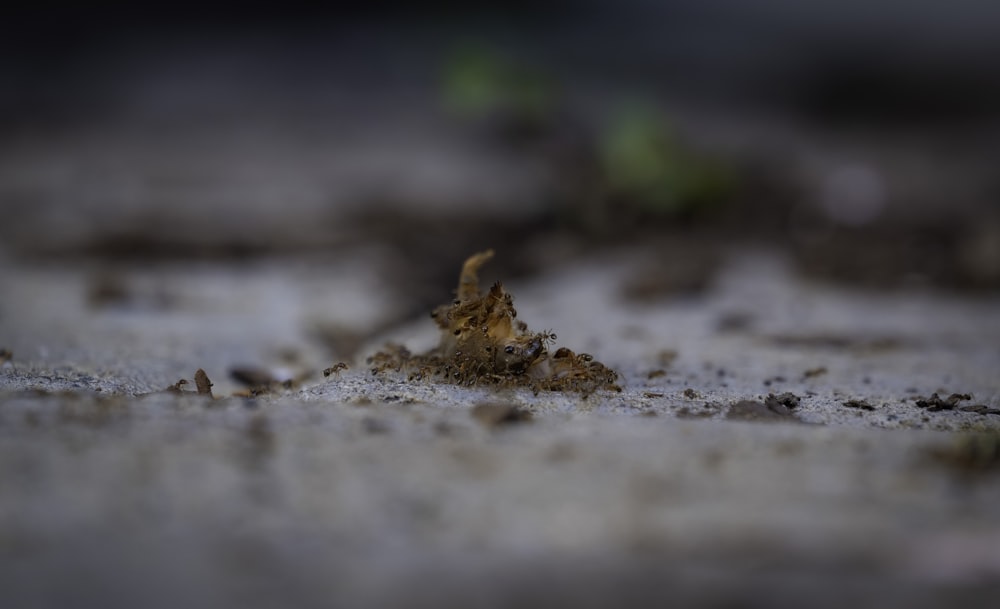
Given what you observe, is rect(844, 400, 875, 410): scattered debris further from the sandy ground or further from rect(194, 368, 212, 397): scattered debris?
rect(194, 368, 212, 397): scattered debris

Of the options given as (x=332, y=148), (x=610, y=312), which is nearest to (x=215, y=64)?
(x=332, y=148)

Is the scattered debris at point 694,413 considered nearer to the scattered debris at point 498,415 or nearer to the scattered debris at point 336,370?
the scattered debris at point 498,415

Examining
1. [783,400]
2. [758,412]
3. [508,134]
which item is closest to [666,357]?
[783,400]

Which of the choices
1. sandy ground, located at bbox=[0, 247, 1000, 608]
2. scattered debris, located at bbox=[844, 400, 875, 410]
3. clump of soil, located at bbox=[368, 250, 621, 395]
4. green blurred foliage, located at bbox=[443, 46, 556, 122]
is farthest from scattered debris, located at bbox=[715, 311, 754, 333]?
green blurred foliage, located at bbox=[443, 46, 556, 122]

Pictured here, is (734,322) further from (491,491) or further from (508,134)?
(508,134)

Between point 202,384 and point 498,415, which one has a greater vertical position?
point 202,384

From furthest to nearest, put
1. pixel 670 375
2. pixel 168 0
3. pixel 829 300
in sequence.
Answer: pixel 168 0 → pixel 829 300 → pixel 670 375

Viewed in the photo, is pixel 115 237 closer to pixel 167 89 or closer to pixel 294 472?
pixel 167 89
